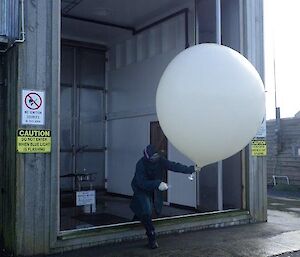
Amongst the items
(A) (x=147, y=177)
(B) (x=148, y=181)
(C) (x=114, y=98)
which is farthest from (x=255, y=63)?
(C) (x=114, y=98)

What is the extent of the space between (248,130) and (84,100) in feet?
24.2

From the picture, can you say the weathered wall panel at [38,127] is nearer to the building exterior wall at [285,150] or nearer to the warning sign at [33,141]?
the warning sign at [33,141]

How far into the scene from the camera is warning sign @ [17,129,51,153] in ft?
16.9

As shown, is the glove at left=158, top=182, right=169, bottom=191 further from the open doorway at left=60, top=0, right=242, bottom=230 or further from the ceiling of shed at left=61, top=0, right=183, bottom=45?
the ceiling of shed at left=61, top=0, right=183, bottom=45

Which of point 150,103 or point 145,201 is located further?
point 150,103

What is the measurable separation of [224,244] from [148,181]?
149cm

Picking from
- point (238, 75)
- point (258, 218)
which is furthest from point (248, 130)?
point (258, 218)

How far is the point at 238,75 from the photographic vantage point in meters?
3.87

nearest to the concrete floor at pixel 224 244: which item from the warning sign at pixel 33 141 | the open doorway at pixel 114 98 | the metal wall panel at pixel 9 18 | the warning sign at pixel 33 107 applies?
the open doorway at pixel 114 98

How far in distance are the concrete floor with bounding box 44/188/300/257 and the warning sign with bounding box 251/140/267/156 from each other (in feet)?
4.19

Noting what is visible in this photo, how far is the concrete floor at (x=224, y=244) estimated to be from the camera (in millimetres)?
5391

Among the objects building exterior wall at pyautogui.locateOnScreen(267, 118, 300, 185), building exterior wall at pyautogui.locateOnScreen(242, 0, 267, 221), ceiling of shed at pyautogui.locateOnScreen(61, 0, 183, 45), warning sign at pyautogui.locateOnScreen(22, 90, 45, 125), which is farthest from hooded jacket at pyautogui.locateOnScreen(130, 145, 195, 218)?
building exterior wall at pyautogui.locateOnScreen(267, 118, 300, 185)

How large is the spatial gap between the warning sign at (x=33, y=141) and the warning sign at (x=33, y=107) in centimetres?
12

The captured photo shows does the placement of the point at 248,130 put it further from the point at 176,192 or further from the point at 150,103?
the point at 150,103
